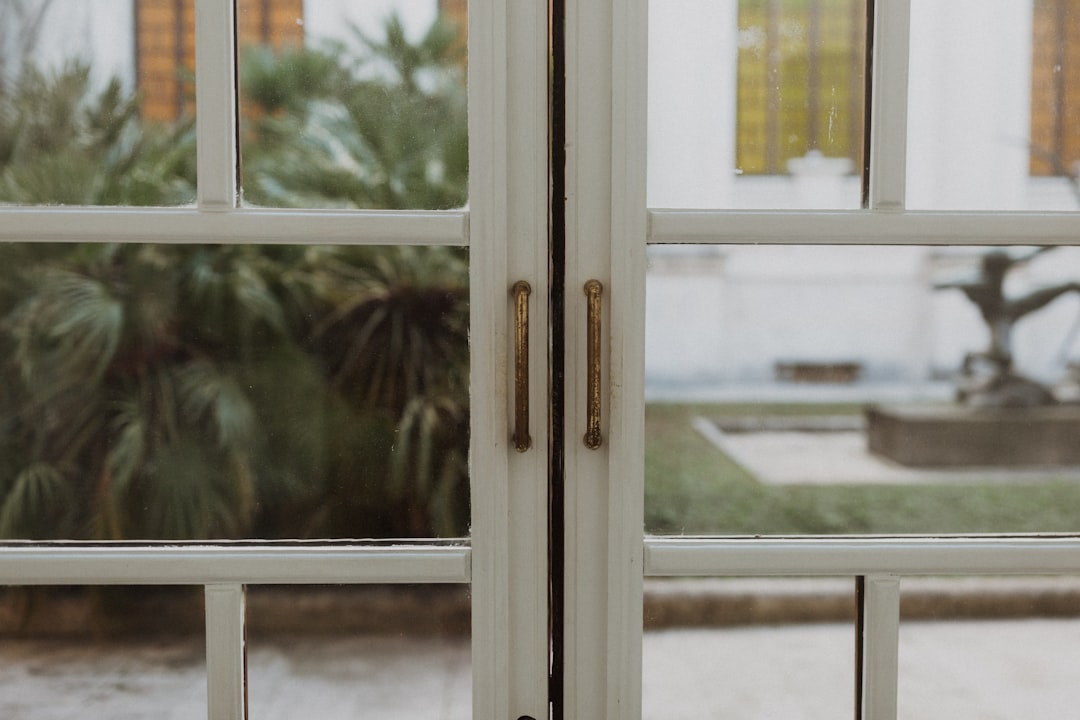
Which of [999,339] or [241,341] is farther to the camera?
[999,339]

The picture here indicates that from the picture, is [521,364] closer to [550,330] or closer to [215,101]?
[550,330]

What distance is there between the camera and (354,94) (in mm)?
979

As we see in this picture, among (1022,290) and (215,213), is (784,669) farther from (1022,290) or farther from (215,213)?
(215,213)

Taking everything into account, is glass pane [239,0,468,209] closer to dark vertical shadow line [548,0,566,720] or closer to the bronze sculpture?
dark vertical shadow line [548,0,566,720]

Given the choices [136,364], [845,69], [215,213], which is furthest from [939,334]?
[136,364]

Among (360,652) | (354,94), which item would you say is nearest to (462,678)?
(360,652)

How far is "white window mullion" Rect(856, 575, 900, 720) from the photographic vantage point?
994 mm

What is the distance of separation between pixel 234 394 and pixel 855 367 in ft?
3.33

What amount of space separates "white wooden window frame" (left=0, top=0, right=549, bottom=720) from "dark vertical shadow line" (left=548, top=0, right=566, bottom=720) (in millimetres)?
14

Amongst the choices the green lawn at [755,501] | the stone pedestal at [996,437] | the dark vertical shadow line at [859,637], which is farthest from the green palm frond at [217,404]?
the stone pedestal at [996,437]

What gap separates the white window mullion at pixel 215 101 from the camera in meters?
0.94

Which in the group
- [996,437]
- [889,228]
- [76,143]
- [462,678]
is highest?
[76,143]

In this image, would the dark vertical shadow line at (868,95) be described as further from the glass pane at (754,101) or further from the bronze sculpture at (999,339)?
the bronze sculpture at (999,339)

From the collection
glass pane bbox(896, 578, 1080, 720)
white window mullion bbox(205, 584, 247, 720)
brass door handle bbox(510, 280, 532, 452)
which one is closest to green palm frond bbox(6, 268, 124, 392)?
white window mullion bbox(205, 584, 247, 720)
